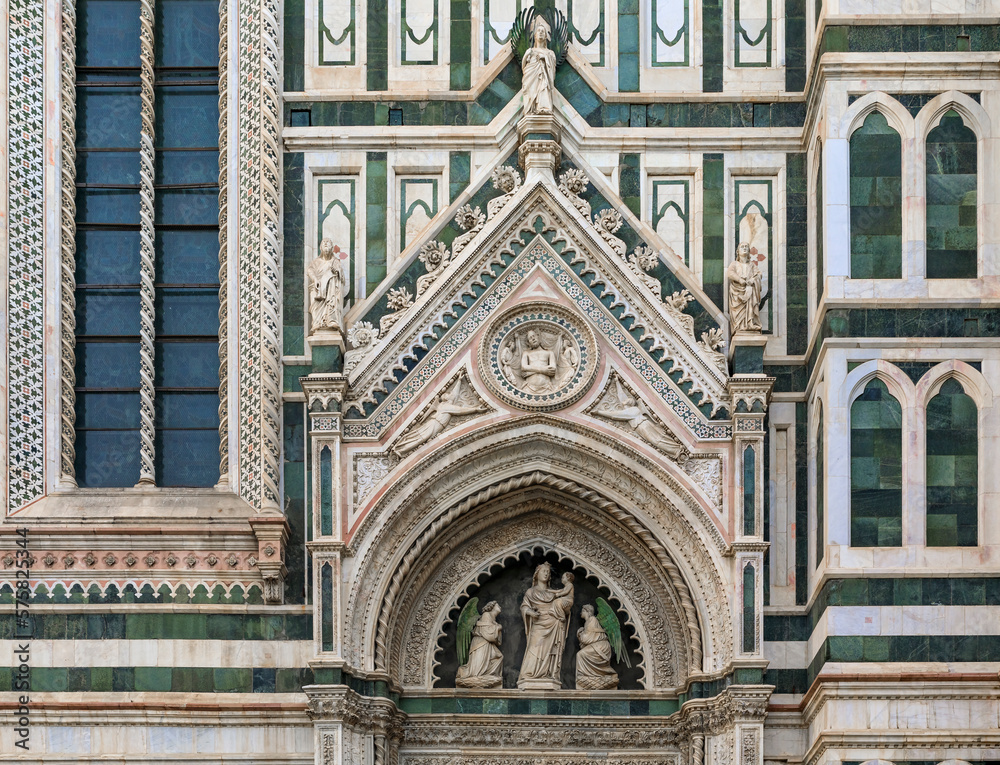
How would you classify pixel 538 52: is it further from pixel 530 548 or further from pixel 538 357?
pixel 530 548

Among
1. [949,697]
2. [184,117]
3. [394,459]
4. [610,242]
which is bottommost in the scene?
[949,697]

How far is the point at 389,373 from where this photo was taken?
68.5 feet

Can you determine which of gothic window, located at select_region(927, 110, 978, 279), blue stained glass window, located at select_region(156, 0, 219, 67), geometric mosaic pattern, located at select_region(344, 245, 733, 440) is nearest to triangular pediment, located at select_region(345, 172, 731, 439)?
geometric mosaic pattern, located at select_region(344, 245, 733, 440)

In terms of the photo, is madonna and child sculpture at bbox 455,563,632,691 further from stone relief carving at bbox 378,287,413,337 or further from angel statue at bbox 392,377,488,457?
stone relief carving at bbox 378,287,413,337

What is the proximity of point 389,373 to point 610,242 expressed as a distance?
92.8 inches

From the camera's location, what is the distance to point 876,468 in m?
19.9

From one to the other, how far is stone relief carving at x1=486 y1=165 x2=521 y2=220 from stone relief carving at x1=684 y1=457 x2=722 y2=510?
2950 mm

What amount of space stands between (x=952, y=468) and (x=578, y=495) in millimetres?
3378

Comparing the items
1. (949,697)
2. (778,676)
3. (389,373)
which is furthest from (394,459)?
(949,697)

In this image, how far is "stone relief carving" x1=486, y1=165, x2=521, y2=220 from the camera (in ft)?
70.0

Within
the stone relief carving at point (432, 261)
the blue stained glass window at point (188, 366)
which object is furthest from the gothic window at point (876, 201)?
the blue stained glass window at point (188, 366)

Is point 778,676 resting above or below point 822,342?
below

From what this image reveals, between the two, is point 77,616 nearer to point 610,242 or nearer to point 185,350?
point 185,350

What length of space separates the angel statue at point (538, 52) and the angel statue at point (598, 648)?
466 centimetres
